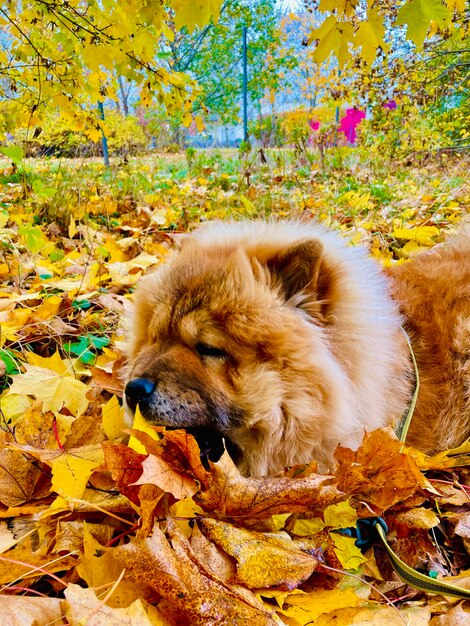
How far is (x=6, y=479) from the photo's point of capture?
5.47 feet

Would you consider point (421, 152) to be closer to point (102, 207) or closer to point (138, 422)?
point (102, 207)

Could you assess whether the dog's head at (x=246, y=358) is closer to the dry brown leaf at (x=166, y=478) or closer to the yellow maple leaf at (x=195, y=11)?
the dry brown leaf at (x=166, y=478)

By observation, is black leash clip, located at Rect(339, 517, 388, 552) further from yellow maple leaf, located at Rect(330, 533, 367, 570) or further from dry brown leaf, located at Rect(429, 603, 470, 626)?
dry brown leaf, located at Rect(429, 603, 470, 626)

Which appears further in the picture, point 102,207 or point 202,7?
point 102,207

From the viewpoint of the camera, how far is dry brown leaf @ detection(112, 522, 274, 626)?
120cm

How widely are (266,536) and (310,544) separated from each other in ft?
0.61

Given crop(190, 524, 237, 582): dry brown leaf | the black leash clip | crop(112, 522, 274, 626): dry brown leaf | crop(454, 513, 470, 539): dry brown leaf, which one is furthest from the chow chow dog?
crop(112, 522, 274, 626): dry brown leaf

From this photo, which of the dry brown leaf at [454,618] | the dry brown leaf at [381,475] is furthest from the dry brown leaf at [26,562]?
the dry brown leaf at [454,618]

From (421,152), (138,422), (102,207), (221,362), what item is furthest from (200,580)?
(421,152)

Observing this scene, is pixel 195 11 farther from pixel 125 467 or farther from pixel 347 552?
pixel 347 552

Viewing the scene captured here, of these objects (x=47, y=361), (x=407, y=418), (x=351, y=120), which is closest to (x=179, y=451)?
(x=407, y=418)

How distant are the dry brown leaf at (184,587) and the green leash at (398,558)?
538 millimetres

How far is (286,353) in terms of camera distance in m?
1.87

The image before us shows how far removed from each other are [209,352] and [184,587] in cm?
Result: 89
